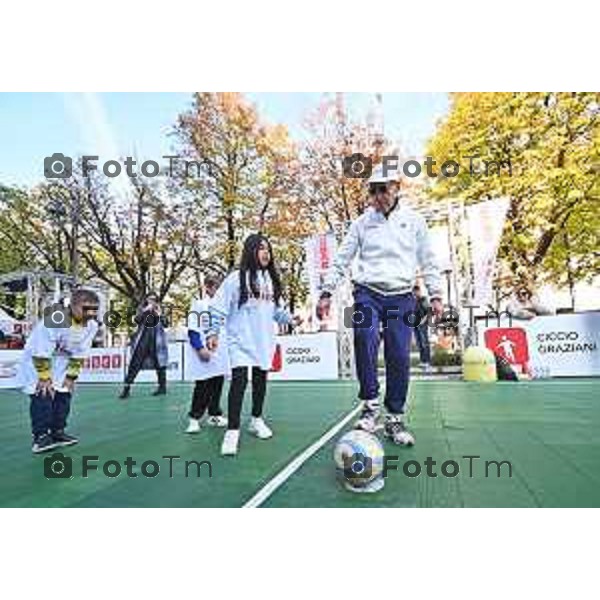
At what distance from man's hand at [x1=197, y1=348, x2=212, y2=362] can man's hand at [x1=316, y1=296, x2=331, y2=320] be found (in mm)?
677

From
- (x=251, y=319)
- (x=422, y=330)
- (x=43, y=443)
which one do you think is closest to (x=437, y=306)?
(x=422, y=330)

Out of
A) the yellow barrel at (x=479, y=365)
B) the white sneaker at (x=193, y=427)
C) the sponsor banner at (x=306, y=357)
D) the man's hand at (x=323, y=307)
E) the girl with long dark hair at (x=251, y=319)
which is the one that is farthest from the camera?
the yellow barrel at (x=479, y=365)

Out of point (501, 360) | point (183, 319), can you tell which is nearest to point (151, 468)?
point (183, 319)

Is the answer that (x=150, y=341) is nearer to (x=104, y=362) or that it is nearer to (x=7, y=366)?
(x=104, y=362)

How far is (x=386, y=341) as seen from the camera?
11.1 feet

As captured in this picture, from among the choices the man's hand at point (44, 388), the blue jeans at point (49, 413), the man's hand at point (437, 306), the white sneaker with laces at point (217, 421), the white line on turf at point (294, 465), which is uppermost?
the man's hand at point (437, 306)

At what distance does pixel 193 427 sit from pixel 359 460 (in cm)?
119

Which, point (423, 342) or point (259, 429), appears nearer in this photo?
point (259, 429)

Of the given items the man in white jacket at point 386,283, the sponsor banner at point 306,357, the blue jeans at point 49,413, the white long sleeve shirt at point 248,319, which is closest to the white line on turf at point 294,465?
the man in white jacket at point 386,283

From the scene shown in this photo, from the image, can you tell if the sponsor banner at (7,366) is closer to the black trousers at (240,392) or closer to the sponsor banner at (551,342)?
the black trousers at (240,392)

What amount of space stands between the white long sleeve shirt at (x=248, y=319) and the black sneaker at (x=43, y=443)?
1.05m

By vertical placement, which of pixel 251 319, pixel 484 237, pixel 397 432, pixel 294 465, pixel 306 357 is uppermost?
pixel 484 237

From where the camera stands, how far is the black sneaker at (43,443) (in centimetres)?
341

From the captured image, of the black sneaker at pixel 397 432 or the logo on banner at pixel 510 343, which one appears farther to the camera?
the logo on banner at pixel 510 343
